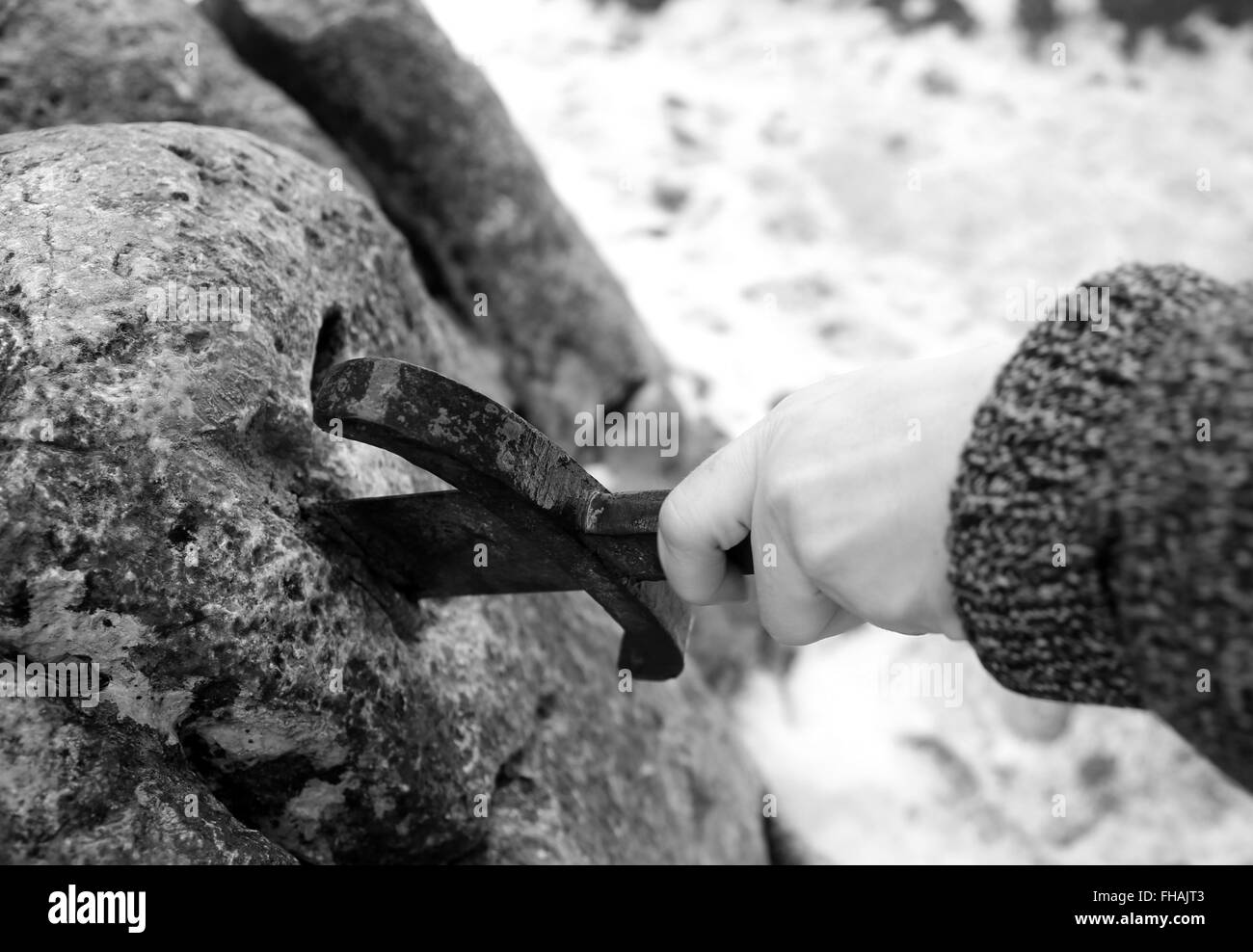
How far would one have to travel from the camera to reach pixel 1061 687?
86 cm

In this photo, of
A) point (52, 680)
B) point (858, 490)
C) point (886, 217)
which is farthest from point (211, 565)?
point (886, 217)

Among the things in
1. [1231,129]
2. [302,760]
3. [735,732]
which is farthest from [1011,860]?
[1231,129]

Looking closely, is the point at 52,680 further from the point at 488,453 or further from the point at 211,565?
the point at 488,453

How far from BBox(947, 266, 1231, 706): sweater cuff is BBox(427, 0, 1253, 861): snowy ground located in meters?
2.11

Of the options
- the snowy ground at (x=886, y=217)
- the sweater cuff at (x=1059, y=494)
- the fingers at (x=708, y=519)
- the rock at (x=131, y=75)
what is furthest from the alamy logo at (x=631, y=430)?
the sweater cuff at (x=1059, y=494)

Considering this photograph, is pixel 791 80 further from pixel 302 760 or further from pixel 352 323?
pixel 302 760

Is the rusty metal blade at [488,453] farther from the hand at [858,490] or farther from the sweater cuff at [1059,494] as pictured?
the sweater cuff at [1059,494]

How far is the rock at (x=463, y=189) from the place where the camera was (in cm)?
267

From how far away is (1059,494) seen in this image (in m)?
0.79

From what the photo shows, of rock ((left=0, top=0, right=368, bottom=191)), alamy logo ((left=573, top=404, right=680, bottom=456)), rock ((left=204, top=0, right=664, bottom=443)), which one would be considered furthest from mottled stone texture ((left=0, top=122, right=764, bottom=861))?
alamy logo ((left=573, top=404, right=680, bottom=456))

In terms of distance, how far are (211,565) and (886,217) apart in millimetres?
3921

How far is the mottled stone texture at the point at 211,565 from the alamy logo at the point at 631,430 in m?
1.30
